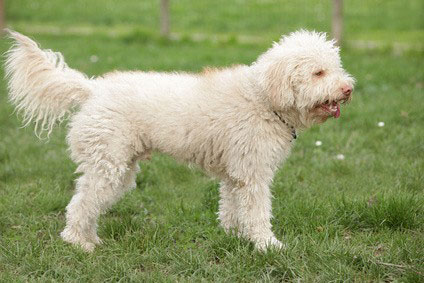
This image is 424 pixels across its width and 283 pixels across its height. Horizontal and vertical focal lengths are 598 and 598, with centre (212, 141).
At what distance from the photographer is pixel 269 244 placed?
4.26 metres

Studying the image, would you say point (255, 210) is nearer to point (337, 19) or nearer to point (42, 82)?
point (42, 82)

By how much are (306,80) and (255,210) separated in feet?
3.43

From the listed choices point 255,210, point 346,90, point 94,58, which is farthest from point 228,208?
point 94,58

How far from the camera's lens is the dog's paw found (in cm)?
423

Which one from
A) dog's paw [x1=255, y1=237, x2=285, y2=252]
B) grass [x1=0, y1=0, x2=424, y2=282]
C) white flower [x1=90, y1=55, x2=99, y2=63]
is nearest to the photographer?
grass [x1=0, y1=0, x2=424, y2=282]

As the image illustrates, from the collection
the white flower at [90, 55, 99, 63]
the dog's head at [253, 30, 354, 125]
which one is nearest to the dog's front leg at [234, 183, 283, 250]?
the dog's head at [253, 30, 354, 125]

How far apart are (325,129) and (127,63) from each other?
4761 millimetres

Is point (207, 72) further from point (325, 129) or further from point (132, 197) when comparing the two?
point (325, 129)

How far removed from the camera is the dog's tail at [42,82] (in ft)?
15.5

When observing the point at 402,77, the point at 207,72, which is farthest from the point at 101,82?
the point at 402,77

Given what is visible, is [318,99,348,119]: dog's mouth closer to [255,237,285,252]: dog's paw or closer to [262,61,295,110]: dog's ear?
[262,61,295,110]: dog's ear

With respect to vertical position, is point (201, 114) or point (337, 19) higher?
point (201, 114)

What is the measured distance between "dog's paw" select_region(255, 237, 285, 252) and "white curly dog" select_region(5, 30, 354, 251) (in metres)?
0.01

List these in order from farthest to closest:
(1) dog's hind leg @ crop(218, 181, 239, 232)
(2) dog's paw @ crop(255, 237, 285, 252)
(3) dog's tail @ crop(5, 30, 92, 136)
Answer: (1) dog's hind leg @ crop(218, 181, 239, 232) → (3) dog's tail @ crop(5, 30, 92, 136) → (2) dog's paw @ crop(255, 237, 285, 252)
